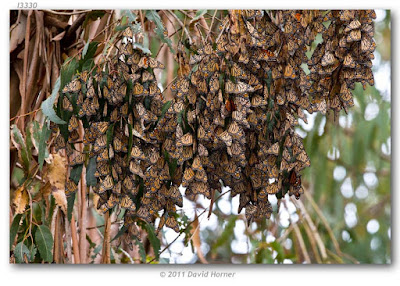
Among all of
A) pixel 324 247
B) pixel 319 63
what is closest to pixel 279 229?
pixel 324 247

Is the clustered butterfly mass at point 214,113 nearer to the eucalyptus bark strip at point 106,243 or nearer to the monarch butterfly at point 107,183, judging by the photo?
the monarch butterfly at point 107,183

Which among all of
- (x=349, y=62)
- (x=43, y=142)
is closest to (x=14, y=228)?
(x=43, y=142)

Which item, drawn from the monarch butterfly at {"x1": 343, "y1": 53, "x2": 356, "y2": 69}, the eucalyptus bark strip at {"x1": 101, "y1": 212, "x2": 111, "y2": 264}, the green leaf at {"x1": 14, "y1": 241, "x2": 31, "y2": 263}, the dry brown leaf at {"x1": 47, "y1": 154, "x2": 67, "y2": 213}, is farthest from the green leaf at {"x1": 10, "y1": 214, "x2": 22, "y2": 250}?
the monarch butterfly at {"x1": 343, "y1": 53, "x2": 356, "y2": 69}

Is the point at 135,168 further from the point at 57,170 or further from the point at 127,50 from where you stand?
the point at 57,170

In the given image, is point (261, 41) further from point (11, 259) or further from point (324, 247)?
point (11, 259)

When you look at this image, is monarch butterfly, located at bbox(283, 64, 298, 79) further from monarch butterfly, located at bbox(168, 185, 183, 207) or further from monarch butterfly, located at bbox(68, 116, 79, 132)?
monarch butterfly, located at bbox(68, 116, 79, 132)

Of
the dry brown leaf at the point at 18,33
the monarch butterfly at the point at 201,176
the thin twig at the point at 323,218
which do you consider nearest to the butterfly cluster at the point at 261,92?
the monarch butterfly at the point at 201,176
